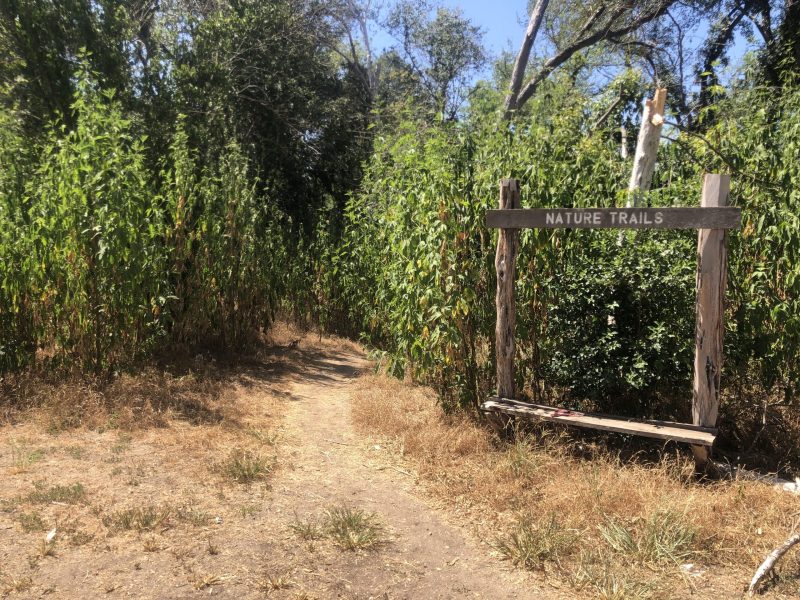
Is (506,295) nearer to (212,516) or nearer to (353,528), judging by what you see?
(353,528)

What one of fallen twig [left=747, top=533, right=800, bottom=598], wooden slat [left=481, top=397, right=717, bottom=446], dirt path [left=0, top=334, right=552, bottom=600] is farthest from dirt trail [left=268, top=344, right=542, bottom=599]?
fallen twig [left=747, top=533, right=800, bottom=598]

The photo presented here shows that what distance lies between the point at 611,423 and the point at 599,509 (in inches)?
30.5

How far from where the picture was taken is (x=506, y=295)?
525 centimetres

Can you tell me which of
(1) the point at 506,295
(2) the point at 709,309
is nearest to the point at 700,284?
(2) the point at 709,309

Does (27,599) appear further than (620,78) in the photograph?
No

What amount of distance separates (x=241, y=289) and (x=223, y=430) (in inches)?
151

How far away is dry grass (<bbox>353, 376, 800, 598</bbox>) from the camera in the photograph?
11.9 feet

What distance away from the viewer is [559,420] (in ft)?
15.9

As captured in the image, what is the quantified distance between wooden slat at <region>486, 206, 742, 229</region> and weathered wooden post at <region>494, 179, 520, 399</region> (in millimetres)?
185

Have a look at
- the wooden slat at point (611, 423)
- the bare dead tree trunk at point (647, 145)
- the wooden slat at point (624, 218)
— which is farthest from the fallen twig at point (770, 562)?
the bare dead tree trunk at point (647, 145)

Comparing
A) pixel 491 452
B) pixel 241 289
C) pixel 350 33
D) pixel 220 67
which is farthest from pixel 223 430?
pixel 350 33

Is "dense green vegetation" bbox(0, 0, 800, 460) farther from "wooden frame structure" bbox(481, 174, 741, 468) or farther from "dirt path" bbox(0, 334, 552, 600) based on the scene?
"dirt path" bbox(0, 334, 552, 600)

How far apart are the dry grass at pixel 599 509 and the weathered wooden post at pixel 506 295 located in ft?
1.82

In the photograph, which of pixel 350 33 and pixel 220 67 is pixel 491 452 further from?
pixel 350 33
